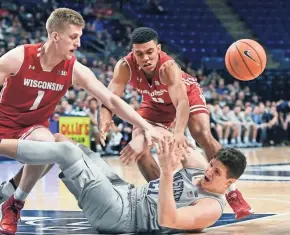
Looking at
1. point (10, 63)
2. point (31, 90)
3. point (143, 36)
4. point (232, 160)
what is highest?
point (143, 36)

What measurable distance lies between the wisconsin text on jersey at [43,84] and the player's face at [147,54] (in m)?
0.92

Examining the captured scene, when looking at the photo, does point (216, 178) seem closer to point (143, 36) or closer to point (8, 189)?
point (143, 36)

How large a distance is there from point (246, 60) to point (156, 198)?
9.53 ft

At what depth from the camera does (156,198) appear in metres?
5.61

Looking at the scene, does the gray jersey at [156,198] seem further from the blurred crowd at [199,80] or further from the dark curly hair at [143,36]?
the blurred crowd at [199,80]

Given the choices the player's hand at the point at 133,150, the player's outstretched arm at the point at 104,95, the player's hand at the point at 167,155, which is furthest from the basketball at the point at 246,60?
the player's hand at the point at 167,155

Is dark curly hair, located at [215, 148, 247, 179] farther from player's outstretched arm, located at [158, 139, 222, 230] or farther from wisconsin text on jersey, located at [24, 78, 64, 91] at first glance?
wisconsin text on jersey, located at [24, 78, 64, 91]

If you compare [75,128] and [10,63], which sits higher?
[10,63]

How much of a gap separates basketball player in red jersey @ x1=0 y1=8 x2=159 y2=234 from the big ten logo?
8540mm

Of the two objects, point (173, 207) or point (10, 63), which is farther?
point (10, 63)

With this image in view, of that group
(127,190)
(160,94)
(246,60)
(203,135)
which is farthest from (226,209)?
(127,190)

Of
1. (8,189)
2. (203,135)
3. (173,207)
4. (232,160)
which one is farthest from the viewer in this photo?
(203,135)

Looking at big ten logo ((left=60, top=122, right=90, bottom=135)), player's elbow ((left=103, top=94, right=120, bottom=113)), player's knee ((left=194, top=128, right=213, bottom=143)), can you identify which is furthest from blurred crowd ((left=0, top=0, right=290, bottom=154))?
player's elbow ((left=103, top=94, right=120, bottom=113))

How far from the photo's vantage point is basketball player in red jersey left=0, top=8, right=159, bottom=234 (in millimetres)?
5926
